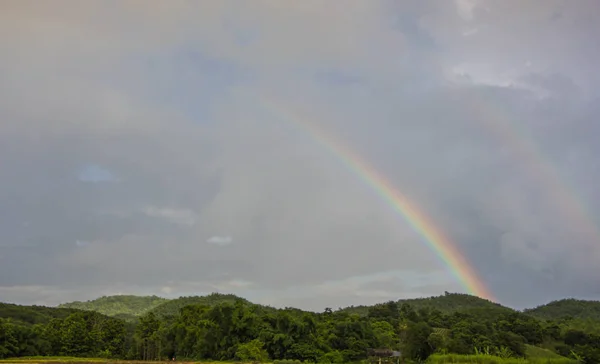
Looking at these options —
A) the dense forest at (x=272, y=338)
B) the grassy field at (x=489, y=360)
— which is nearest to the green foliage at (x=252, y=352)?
the dense forest at (x=272, y=338)

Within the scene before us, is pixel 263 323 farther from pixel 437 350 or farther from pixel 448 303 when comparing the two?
pixel 448 303

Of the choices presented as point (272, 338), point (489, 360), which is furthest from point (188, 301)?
point (489, 360)

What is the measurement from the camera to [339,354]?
65.1 meters

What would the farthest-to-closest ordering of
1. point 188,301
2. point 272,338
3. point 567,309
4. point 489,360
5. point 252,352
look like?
point 188,301 → point 567,309 → point 272,338 → point 252,352 → point 489,360

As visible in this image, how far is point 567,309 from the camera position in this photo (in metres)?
170

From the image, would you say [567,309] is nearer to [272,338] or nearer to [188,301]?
[188,301]

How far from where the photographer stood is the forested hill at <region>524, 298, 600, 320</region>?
159325 mm

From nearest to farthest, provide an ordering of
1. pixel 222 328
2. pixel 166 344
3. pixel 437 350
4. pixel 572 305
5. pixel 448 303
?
pixel 437 350 → pixel 222 328 → pixel 166 344 → pixel 572 305 → pixel 448 303

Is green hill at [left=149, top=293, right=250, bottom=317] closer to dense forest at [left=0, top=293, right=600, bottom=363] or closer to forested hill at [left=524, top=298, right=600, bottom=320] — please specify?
dense forest at [left=0, top=293, right=600, bottom=363]

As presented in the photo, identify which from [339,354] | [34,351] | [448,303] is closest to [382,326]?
[339,354]

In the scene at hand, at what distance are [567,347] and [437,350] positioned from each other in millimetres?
26572

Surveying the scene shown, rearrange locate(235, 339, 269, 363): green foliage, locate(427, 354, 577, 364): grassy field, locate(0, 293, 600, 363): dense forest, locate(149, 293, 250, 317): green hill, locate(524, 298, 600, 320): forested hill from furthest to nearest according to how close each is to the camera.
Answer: locate(149, 293, 250, 317): green hill, locate(524, 298, 600, 320): forested hill, locate(0, 293, 600, 363): dense forest, locate(235, 339, 269, 363): green foliage, locate(427, 354, 577, 364): grassy field

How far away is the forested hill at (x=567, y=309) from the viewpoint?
523 ft

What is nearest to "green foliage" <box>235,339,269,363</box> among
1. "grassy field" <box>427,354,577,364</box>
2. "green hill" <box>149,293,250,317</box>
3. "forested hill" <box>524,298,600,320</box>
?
"grassy field" <box>427,354,577,364</box>
